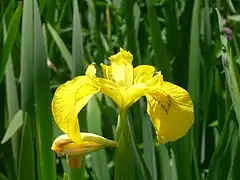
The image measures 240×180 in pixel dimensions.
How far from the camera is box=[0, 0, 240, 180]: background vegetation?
1.03 meters

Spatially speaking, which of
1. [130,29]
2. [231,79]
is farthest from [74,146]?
[130,29]

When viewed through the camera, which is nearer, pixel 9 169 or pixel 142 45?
pixel 9 169

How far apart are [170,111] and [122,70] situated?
0.11 metres

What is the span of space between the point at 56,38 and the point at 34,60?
304mm

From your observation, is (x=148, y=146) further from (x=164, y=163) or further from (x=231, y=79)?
(x=231, y=79)

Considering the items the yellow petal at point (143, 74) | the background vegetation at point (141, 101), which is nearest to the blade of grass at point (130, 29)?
the background vegetation at point (141, 101)

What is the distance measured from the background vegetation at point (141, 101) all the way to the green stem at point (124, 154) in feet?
0.09

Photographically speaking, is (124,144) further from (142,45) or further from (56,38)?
(142,45)

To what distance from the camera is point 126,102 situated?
837 mm

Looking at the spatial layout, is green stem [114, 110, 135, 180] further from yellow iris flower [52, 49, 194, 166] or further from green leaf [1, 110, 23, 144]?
green leaf [1, 110, 23, 144]

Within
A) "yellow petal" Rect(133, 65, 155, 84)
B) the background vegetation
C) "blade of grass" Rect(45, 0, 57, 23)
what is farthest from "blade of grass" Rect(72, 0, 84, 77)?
"blade of grass" Rect(45, 0, 57, 23)

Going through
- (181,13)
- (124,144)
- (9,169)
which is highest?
(181,13)

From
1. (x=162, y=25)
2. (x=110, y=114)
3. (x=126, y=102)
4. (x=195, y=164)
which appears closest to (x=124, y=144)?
(x=126, y=102)

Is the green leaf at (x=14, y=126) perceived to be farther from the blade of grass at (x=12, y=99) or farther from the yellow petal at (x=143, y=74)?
the yellow petal at (x=143, y=74)
